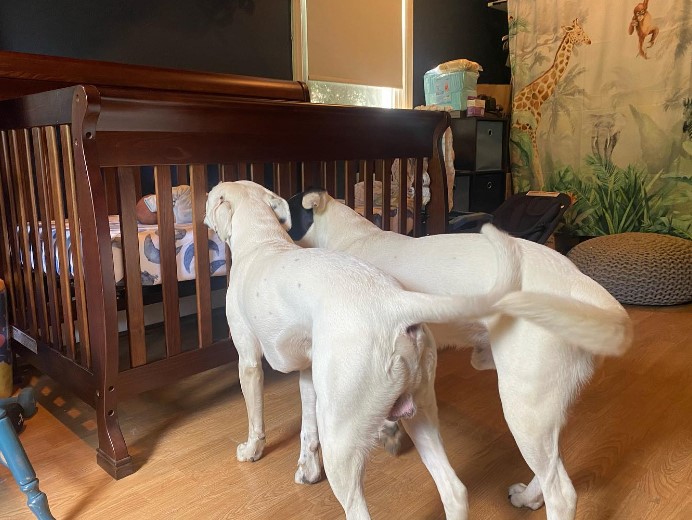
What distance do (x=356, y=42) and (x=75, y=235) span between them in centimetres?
322

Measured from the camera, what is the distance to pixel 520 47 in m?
4.85

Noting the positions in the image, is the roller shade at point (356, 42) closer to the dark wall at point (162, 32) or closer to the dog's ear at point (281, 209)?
the dark wall at point (162, 32)

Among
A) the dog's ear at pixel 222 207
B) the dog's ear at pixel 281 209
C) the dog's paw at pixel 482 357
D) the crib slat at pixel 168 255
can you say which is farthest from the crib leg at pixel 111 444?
the dog's paw at pixel 482 357

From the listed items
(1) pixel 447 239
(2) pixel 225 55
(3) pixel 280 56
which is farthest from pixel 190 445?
(3) pixel 280 56

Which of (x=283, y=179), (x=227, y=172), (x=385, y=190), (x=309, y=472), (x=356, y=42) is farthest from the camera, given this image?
(x=356, y=42)

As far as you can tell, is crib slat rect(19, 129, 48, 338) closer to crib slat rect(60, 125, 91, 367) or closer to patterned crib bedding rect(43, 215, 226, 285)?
patterned crib bedding rect(43, 215, 226, 285)

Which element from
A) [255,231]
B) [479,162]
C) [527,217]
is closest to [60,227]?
[255,231]

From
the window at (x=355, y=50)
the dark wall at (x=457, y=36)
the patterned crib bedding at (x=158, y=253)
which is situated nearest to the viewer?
the patterned crib bedding at (x=158, y=253)

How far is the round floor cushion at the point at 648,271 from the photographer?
10.8 feet

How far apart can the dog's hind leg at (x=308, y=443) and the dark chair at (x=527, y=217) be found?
1781 millimetres

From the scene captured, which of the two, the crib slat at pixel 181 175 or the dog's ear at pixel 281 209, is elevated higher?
the crib slat at pixel 181 175

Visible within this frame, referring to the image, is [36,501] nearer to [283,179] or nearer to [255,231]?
[255,231]

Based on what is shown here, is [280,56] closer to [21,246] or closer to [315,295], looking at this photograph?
[21,246]

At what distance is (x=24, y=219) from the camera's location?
2.00 m
